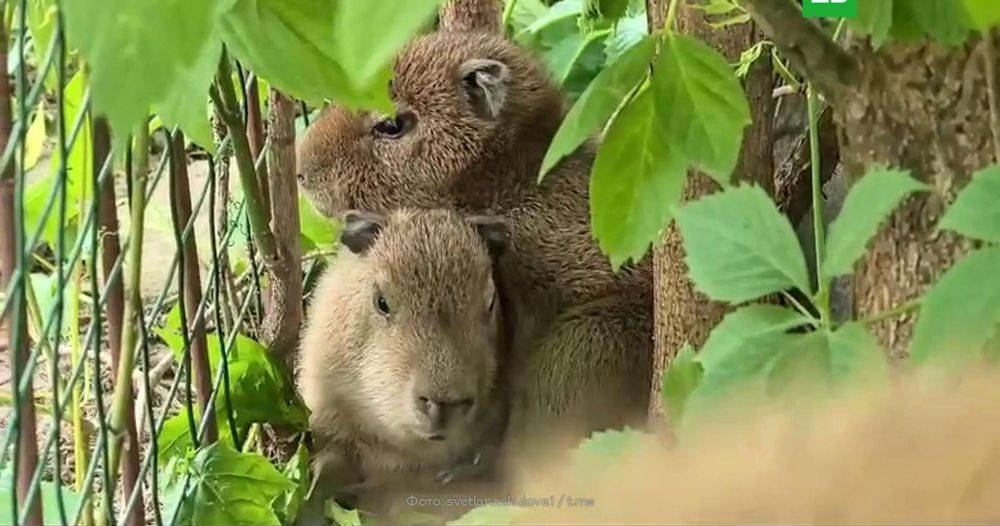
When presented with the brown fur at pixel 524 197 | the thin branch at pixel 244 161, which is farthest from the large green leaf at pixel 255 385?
the brown fur at pixel 524 197

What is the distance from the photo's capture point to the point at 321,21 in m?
0.59

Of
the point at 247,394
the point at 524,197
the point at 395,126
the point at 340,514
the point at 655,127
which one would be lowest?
the point at 340,514

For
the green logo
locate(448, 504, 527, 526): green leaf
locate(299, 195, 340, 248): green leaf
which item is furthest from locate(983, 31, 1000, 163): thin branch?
locate(299, 195, 340, 248): green leaf

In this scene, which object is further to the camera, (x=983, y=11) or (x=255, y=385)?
(x=255, y=385)

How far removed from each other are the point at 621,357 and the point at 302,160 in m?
0.48

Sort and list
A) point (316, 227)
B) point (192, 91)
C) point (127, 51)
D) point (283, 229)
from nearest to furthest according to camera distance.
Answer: point (127, 51), point (192, 91), point (283, 229), point (316, 227)

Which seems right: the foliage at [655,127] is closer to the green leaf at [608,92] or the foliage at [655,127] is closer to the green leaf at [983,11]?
the green leaf at [608,92]

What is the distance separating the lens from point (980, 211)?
586mm

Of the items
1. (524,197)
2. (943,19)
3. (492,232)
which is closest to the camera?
(943,19)

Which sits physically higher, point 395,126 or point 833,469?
point 395,126

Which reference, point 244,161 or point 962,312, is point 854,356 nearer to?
point 962,312

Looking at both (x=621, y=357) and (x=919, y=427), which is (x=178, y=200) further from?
(x=919, y=427)

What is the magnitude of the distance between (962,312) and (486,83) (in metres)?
0.94

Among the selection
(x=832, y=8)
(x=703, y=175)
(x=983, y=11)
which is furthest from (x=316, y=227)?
(x=983, y=11)
